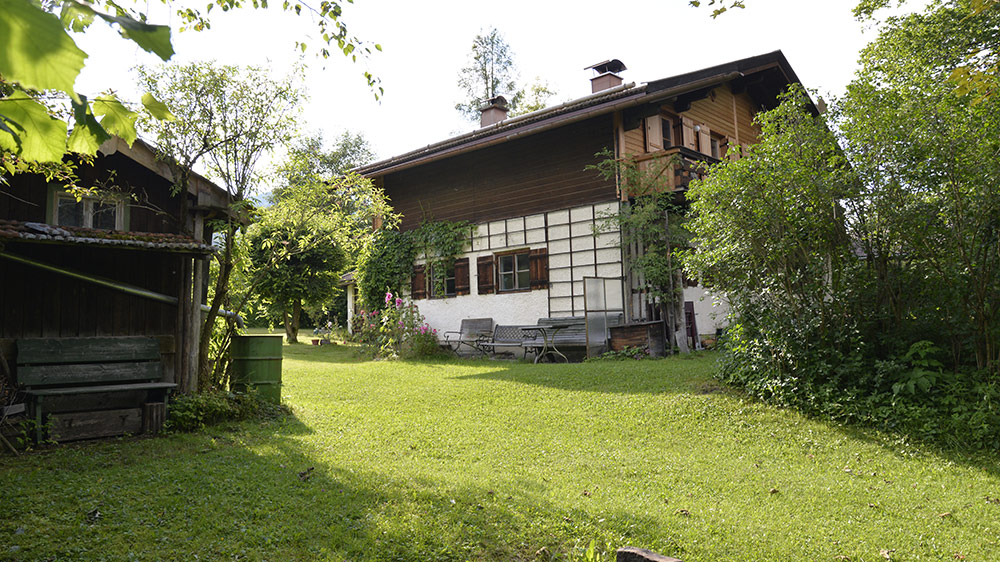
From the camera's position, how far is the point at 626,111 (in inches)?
592

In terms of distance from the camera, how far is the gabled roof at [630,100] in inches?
563

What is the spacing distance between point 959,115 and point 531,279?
10.6 meters

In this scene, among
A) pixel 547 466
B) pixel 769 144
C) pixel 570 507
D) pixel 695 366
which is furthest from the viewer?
pixel 695 366

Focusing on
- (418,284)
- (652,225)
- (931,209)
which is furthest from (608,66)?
(931,209)

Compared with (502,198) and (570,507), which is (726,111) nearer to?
(502,198)

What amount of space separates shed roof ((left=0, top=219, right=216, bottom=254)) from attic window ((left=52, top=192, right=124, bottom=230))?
1473mm

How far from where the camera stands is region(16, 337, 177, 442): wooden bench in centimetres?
642

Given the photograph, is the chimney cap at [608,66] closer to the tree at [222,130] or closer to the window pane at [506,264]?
the window pane at [506,264]

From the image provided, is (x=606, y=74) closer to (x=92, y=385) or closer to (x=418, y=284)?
(x=418, y=284)

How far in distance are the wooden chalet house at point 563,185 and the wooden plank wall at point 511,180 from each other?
0.03m

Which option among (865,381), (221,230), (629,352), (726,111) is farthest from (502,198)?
(865,381)

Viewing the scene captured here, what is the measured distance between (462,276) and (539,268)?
2.61m

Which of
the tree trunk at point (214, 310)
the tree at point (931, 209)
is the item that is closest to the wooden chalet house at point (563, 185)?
the tree at point (931, 209)

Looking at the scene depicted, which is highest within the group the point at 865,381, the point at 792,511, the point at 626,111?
the point at 626,111
